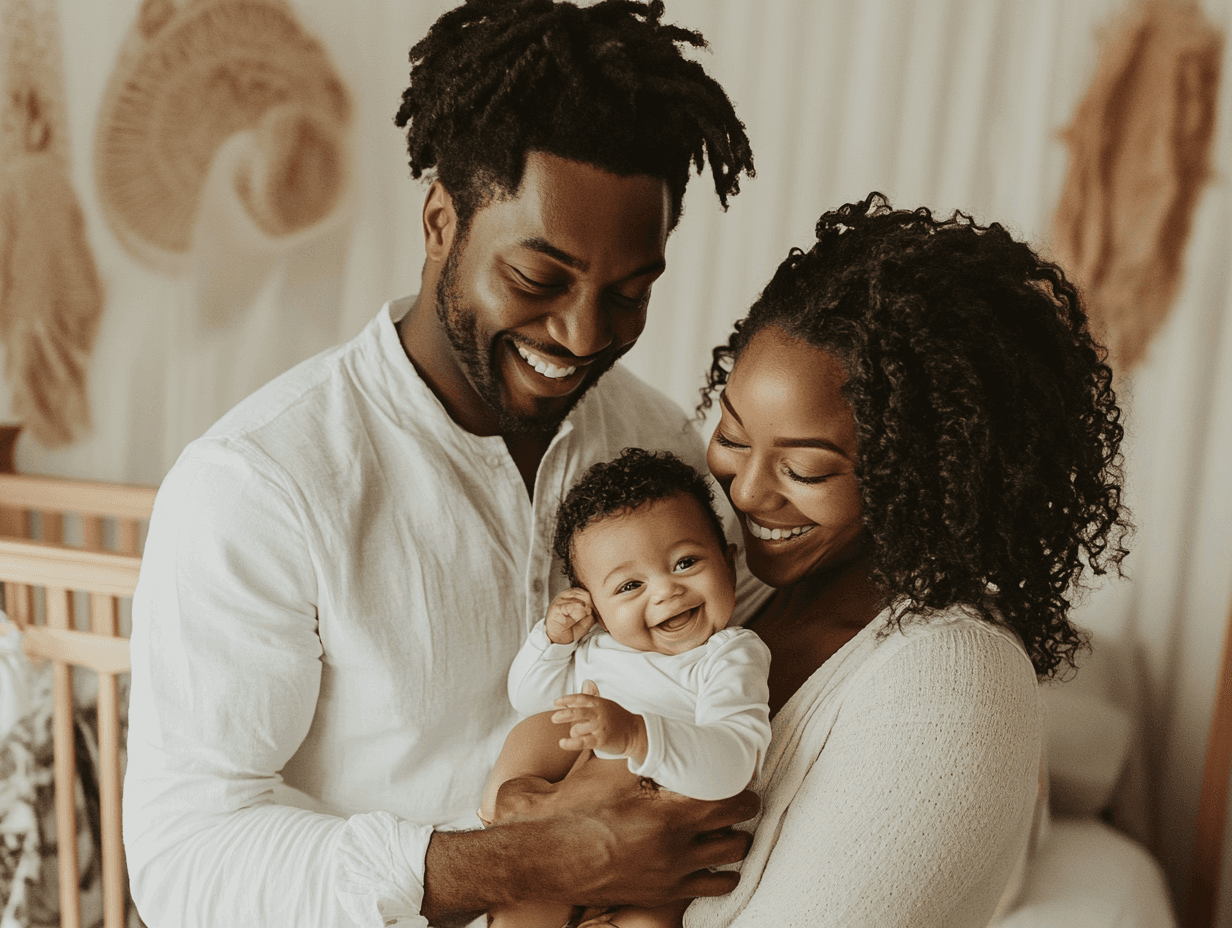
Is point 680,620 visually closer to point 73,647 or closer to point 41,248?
point 73,647

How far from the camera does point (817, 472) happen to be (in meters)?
1.18

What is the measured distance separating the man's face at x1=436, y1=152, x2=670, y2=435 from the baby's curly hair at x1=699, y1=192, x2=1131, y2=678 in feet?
0.71

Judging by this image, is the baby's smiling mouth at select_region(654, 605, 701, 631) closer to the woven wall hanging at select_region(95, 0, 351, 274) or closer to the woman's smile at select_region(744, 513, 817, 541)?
the woman's smile at select_region(744, 513, 817, 541)

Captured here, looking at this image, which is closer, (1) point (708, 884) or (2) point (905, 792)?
(2) point (905, 792)

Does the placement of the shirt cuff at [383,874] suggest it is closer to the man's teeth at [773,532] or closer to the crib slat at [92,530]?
the man's teeth at [773,532]

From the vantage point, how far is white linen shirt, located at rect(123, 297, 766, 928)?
1.20m

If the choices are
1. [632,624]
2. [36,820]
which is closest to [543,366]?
[632,624]

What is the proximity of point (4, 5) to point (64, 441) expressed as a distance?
4.26ft

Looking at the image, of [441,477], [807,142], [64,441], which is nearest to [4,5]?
[64,441]

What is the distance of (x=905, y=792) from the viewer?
102 centimetres

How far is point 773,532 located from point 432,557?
45 centimetres

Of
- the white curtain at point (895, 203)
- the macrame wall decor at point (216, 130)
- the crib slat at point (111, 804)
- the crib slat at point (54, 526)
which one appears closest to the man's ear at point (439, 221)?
the crib slat at point (111, 804)

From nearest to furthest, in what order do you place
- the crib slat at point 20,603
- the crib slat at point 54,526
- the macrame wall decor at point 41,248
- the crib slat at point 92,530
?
the crib slat at point 20,603
the crib slat at point 92,530
the crib slat at point 54,526
the macrame wall decor at point 41,248

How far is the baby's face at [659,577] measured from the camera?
50.2 inches
